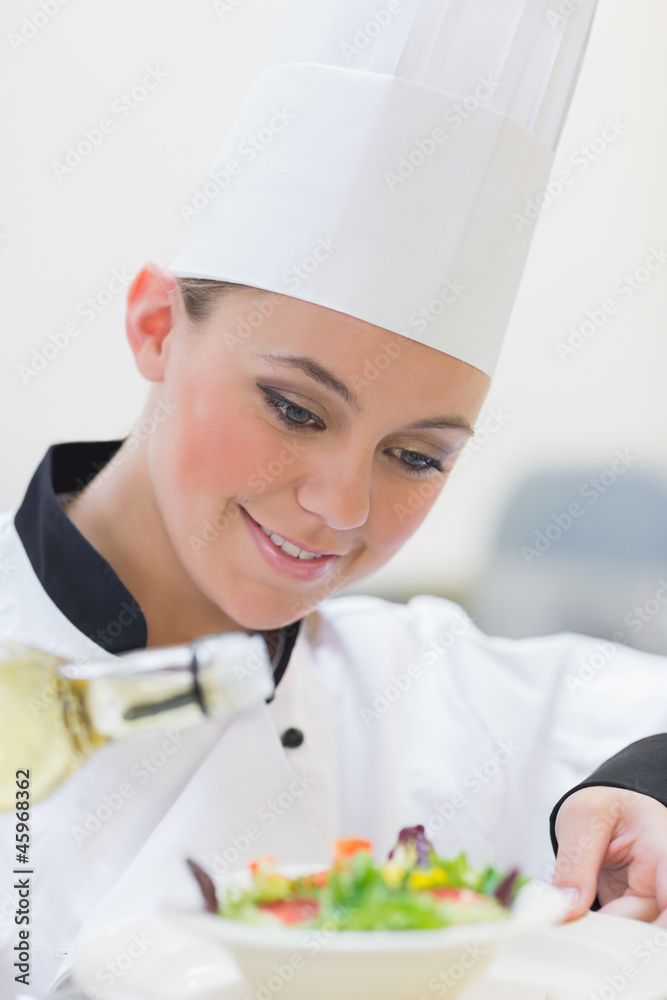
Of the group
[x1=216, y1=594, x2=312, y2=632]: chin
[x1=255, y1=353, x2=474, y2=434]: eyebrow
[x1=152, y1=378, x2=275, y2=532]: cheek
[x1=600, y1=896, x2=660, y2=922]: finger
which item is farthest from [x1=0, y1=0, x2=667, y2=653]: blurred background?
[x1=600, y1=896, x2=660, y2=922]: finger

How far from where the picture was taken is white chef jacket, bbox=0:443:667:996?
43.1 inches

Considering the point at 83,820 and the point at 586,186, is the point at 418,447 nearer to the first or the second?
the point at 83,820

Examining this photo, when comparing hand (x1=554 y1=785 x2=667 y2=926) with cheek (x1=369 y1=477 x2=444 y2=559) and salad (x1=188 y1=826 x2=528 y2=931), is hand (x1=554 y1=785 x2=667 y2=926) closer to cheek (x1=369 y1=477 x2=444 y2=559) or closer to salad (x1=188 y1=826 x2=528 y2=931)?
salad (x1=188 y1=826 x2=528 y2=931)

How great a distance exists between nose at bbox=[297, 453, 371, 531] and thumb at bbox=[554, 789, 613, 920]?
1.28 feet

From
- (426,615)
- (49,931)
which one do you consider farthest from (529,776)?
(49,931)

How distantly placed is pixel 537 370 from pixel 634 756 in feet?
6.89

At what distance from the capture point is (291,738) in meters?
1.33

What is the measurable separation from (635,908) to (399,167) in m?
0.86

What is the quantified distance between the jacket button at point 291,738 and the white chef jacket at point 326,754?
0.7 inches

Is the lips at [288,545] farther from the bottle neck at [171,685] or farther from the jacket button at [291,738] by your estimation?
the bottle neck at [171,685]

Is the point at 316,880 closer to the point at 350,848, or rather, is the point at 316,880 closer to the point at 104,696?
the point at 350,848

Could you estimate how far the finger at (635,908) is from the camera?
2.93 ft

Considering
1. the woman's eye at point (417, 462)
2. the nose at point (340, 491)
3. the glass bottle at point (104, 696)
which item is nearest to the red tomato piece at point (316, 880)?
the glass bottle at point (104, 696)

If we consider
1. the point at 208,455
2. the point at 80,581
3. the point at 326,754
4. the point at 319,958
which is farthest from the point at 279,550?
the point at 319,958
